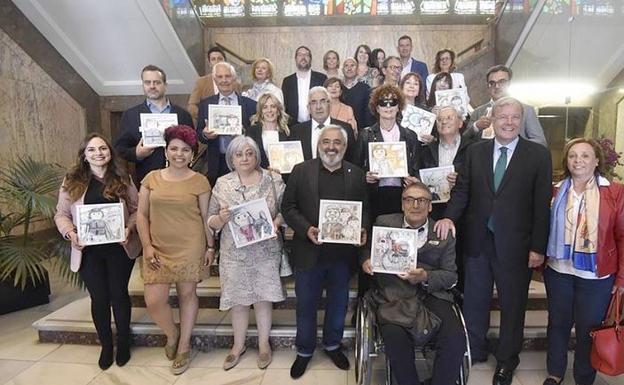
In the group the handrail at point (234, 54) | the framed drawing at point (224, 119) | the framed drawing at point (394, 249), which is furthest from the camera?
the handrail at point (234, 54)

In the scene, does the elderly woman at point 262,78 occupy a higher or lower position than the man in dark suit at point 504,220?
higher

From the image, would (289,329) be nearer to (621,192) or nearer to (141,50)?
(621,192)

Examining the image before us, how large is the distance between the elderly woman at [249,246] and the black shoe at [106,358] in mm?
1053

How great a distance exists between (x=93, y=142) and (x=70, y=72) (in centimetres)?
498

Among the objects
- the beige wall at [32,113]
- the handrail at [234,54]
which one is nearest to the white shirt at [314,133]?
the beige wall at [32,113]

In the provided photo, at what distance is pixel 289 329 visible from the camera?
133 inches

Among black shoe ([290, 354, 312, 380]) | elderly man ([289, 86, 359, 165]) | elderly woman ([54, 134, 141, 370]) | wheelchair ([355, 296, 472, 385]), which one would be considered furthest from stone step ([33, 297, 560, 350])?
elderly man ([289, 86, 359, 165])

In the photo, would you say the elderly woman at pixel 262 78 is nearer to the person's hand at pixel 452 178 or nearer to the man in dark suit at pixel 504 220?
the person's hand at pixel 452 178

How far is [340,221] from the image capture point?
266cm

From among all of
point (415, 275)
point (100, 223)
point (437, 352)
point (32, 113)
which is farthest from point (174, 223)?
point (32, 113)

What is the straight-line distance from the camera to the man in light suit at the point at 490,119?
122 inches

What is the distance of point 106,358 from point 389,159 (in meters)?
2.65

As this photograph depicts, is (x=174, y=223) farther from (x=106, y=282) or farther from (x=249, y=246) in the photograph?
(x=106, y=282)

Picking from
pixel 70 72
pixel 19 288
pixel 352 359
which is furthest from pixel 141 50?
Answer: pixel 352 359
